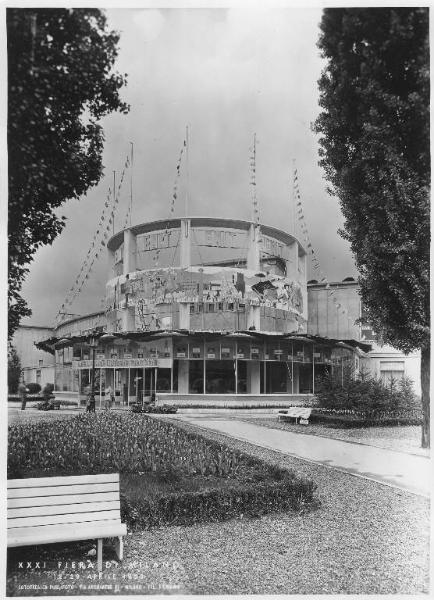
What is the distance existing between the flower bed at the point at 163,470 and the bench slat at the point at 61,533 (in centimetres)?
82

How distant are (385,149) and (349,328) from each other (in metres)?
23.3

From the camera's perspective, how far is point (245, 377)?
31.1 meters

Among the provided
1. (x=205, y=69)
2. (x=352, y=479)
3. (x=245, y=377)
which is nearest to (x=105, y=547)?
(x=352, y=479)

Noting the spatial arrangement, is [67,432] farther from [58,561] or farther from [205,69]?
[205,69]

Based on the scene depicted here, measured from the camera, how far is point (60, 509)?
5883 mm

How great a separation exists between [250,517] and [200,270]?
24337 millimetres

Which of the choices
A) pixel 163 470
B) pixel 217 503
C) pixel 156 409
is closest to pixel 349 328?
pixel 156 409

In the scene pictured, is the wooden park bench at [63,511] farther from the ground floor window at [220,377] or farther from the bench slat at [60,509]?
the ground floor window at [220,377]

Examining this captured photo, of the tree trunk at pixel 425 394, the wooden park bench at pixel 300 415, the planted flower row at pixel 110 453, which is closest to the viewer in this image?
the planted flower row at pixel 110 453

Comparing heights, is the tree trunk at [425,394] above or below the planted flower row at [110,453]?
above

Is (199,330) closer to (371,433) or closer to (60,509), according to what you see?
(371,433)

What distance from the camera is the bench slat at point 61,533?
5633 millimetres

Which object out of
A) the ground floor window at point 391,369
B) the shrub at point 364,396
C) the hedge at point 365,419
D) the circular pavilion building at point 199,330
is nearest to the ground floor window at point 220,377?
the circular pavilion building at point 199,330

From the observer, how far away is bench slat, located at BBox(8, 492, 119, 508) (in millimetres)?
5812
